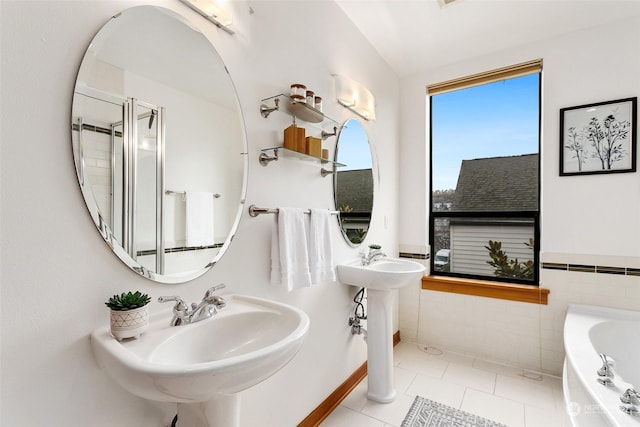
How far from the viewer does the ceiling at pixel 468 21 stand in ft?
6.88

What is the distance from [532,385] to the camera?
2279 mm

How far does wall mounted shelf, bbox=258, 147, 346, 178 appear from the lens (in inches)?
58.2

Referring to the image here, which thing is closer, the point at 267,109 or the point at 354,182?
the point at 267,109

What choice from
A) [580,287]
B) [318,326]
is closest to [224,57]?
[318,326]

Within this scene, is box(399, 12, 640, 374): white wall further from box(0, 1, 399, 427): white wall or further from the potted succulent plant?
the potted succulent plant

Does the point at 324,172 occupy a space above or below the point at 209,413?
above

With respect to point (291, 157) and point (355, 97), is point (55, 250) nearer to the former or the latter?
point (291, 157)

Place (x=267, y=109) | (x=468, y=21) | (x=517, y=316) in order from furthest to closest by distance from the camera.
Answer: (x=517, y=316) < (x=468, y=21) < (x=267, y=109)

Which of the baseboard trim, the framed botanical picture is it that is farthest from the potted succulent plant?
the framed botanical picture

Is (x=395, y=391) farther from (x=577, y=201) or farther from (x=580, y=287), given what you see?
(x=577, y=201)

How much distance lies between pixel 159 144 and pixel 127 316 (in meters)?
0.58

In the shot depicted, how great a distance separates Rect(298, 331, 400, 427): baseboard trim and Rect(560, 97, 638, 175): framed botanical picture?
224cm

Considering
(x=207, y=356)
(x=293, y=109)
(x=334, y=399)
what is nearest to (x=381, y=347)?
(x=334, y=399)

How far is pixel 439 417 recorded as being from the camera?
6.25ft
